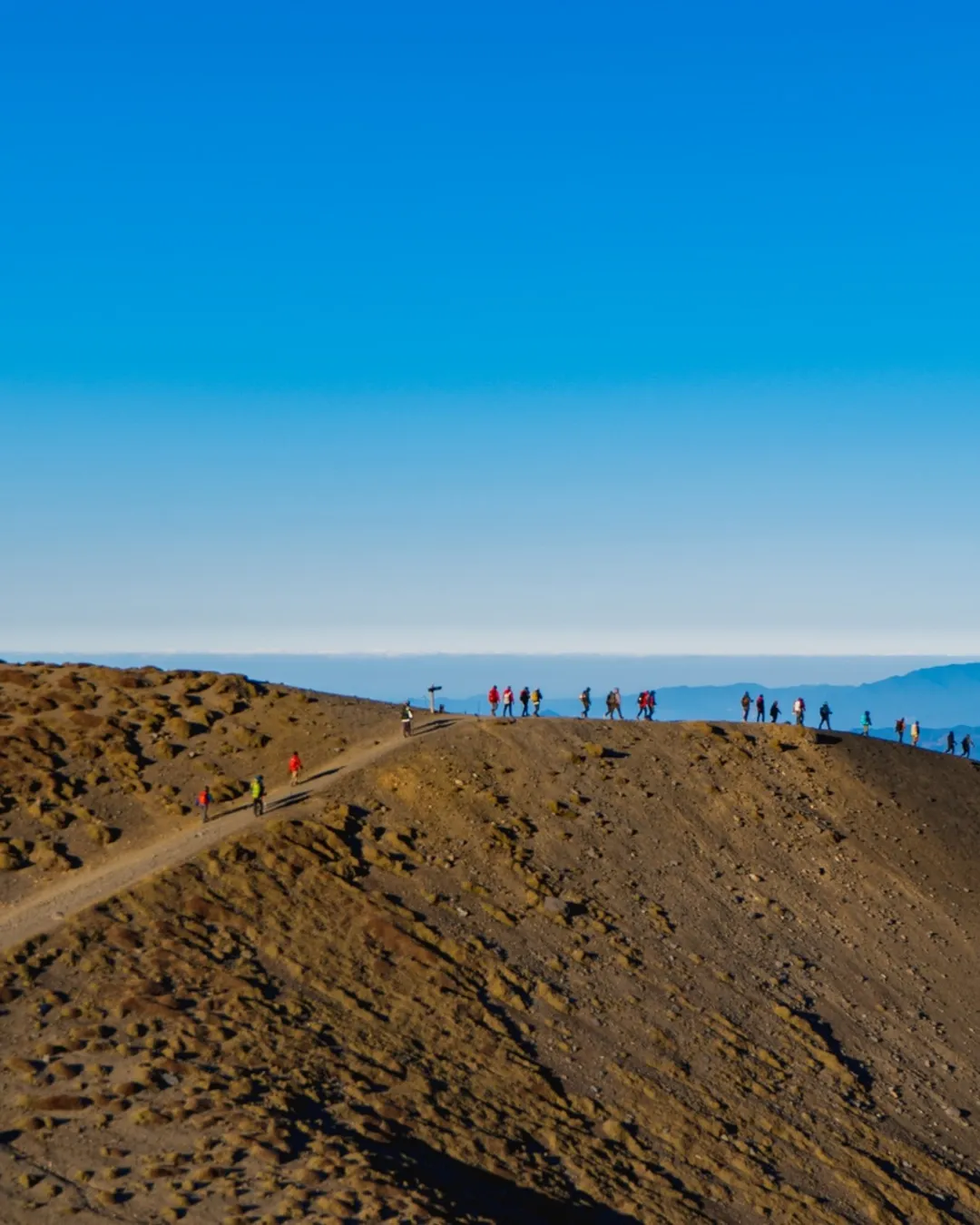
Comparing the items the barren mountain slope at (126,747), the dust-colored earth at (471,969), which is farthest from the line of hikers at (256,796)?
the dust-colored earth at (471,969)

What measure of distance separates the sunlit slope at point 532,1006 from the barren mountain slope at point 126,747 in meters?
4.94

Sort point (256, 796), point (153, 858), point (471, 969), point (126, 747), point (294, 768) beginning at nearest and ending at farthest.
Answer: point (471, 969) → point (153, 858) → point (256, 796) → point (294, 768) → point (126, 747)

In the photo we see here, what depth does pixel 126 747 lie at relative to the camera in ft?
160

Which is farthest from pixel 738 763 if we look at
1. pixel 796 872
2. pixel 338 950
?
pixel 338 950

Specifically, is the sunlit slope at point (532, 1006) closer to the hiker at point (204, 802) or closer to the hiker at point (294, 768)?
the hiker at point (294, 768)

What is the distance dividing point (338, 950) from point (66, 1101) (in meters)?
11.6

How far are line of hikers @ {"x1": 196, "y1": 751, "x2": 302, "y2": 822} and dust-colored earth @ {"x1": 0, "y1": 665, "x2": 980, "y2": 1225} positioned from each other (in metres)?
0.69

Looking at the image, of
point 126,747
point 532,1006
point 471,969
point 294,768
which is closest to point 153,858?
point 294,768

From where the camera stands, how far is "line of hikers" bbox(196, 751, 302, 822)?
4378cm

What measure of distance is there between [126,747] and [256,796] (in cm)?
812

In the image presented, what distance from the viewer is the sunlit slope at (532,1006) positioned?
1058 inches

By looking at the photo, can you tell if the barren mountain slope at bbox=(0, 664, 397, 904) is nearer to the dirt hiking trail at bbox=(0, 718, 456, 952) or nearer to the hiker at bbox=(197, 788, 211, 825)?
the hiker at bbox=(197, 788, 211, 825)

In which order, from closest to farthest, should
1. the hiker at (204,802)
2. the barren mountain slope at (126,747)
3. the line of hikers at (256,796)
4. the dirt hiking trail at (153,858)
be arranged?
1. the dirt hiking trail at (153,858)
2. the barren mountain slope at (126,747)
3. the line of hikers at (256,796)
4. the hiker at (204,802)

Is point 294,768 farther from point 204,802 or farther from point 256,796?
point 204,802
